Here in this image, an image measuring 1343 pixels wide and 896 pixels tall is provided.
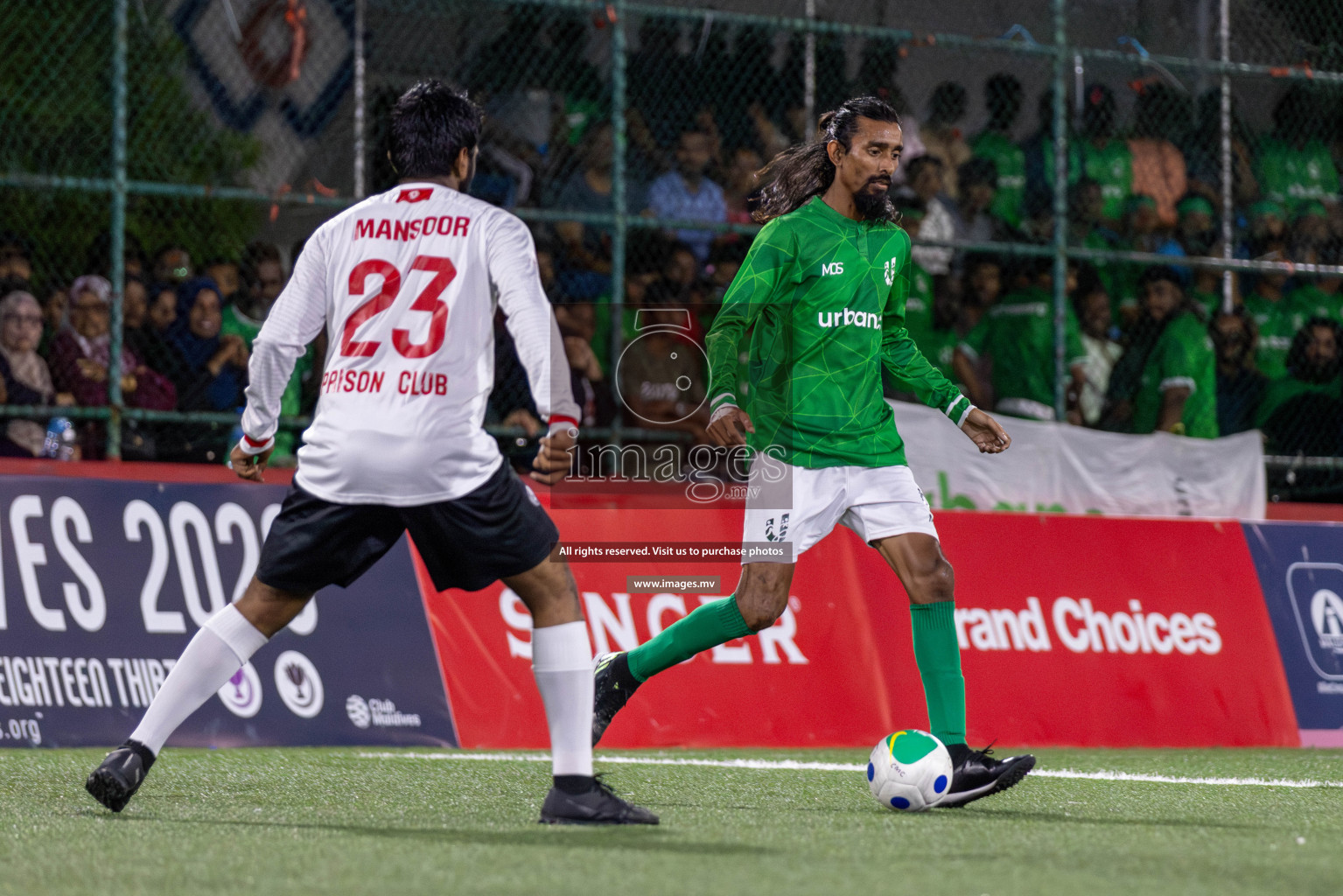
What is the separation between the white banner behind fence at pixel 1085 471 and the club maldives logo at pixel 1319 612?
56 centimetres

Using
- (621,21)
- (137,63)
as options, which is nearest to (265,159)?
(137,63)

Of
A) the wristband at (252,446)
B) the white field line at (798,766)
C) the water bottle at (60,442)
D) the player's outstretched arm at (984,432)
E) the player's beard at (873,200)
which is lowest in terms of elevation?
the white field line at (798,766)

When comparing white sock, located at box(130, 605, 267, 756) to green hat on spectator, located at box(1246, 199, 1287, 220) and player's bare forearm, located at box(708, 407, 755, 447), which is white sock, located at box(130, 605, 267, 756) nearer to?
player's bare forearm, located at box(708, 407, 755, 447)

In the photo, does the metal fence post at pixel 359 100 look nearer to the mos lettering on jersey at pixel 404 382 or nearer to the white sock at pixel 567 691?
the mos lettering on jersey at pixel 404 382

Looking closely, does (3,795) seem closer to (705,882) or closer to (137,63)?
(705,882)

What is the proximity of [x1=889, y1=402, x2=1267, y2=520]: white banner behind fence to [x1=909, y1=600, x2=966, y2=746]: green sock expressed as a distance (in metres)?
3.74

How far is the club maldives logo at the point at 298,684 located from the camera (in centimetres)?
810

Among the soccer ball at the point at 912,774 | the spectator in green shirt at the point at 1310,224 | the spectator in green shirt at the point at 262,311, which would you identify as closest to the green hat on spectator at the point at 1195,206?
the spectator in green shirt at the point at 1310,224

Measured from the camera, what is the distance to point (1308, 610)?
980 cm

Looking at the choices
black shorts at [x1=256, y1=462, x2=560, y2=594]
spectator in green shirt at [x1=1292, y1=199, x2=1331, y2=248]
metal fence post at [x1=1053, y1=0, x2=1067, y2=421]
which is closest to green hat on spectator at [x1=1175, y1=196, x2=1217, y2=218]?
spectator in green shirt at [x1=1292, y1=199, x2=1331, y2=248]

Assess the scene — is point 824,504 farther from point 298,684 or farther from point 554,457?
point 298,684

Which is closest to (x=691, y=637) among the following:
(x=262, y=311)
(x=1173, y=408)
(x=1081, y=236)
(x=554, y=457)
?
(x=554, y=457)

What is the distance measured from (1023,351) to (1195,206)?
1.65 m

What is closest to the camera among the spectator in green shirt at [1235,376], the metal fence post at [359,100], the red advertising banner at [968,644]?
the red advertising banner at [968,644]
